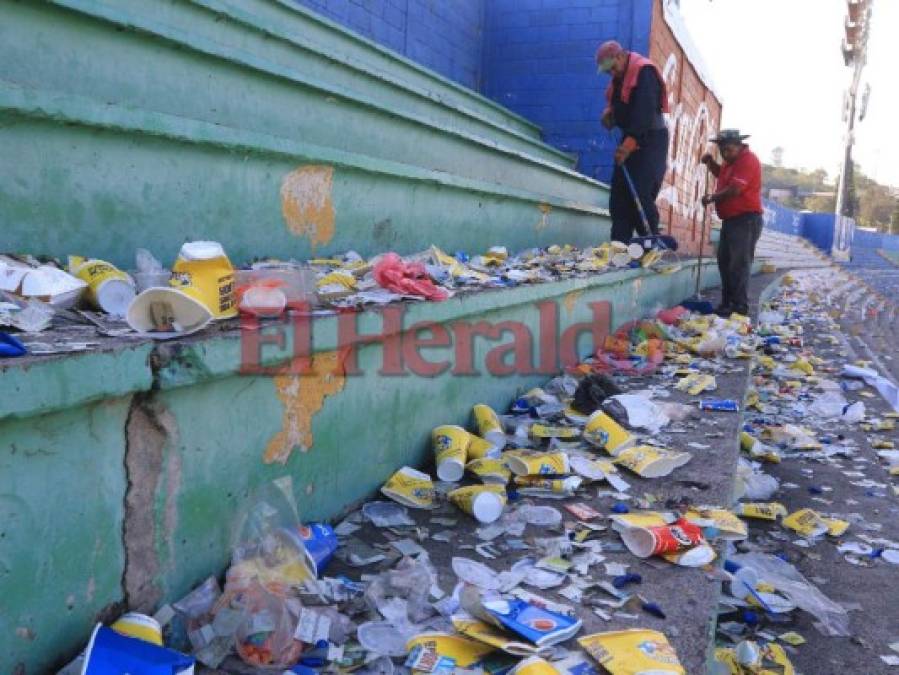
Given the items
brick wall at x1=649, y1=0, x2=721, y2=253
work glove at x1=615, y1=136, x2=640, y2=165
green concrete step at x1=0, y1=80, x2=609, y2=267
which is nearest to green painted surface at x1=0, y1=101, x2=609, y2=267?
green concrete step at x1=0, y1=80, x2=609, y2=267

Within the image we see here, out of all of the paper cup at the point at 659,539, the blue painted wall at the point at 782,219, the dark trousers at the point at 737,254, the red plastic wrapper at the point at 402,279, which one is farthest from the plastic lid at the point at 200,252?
the blue painted wall at the point at 782,219

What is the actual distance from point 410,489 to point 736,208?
4.99 meters

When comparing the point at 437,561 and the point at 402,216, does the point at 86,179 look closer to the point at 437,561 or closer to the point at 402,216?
the point at 437,561

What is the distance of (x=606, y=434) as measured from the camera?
2.57 meters

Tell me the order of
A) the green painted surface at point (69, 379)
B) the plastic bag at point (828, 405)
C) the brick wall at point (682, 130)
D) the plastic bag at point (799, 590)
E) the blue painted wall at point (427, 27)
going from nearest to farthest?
1. the green painted surface at point (69, 379)
2. the plastic bag at point (799, 590)
3. the plastic bag at point (828, 405)
4. the blue painted wall at point (427, 27)
5. the brick wall at point (682, 130)

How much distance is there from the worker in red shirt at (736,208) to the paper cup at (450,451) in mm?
4204

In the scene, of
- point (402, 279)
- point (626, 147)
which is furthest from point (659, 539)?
point (626, 147)

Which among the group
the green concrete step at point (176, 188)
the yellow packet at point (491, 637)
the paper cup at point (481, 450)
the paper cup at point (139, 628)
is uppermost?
the green concrete step at point (176, 188)

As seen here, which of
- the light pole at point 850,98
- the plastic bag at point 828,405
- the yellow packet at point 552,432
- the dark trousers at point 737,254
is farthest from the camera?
the light pole at point 850,98

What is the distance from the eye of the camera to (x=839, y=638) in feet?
7.02

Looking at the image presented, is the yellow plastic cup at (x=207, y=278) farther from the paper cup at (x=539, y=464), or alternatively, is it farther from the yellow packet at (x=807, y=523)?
the yellow packet at (x=807, y=523)

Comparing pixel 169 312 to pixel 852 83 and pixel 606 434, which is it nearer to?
pixel 606 434

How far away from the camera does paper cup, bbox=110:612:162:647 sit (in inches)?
48.1

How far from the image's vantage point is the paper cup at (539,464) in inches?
88.0
